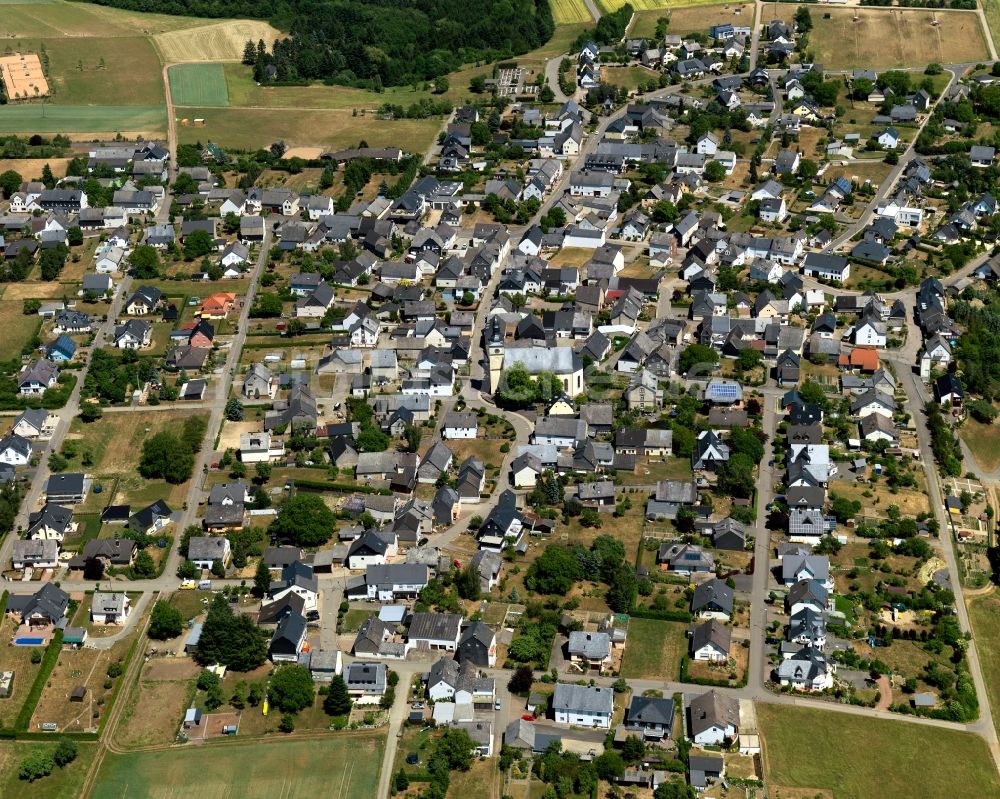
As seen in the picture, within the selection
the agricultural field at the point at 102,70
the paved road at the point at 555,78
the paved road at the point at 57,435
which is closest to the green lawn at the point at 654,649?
the paved road at the point at 57,435

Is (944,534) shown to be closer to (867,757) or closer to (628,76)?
(867,757)

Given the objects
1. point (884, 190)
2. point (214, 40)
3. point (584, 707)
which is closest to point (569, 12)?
point (214, 40)

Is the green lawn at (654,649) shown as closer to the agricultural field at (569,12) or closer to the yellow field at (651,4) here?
the yellow field at (651,4)

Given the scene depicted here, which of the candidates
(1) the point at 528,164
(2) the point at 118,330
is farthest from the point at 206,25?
(2) the point at 118,330

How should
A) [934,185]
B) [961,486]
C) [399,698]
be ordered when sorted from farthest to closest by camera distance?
1. [934,185]
2. [961,486]
3. [399,698]

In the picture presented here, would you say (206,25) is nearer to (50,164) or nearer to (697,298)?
(50,164)

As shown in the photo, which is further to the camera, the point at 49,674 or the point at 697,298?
the point at 697,298
